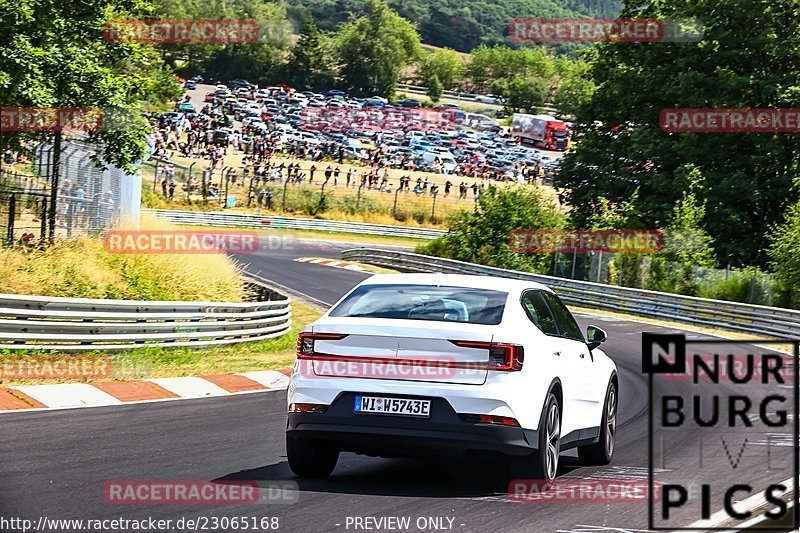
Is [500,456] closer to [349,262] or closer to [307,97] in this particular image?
[349,262]

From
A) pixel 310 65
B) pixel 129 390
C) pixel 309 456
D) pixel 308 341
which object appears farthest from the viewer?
pixel 310 65

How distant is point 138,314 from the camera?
1769 cm

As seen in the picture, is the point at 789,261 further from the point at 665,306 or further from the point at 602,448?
the point at 602,448

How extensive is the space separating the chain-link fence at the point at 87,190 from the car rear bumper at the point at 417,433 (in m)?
16.2

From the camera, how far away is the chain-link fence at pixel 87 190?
24.9 m

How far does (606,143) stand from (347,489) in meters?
44.5

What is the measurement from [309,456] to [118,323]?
986 cm

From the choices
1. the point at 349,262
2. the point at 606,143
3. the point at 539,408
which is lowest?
the point at 349,262

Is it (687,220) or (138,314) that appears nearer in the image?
(138,314)

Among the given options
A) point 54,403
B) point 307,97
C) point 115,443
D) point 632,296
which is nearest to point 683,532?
point 115,443

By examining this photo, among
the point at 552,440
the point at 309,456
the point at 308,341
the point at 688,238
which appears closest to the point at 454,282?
the point at 308,341

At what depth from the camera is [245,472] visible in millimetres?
8734

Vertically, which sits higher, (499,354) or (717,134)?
(717,134)

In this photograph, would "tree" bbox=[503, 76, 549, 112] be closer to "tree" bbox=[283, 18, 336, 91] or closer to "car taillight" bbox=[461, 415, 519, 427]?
"tree" bbox=[283, 18, 336, 91]
